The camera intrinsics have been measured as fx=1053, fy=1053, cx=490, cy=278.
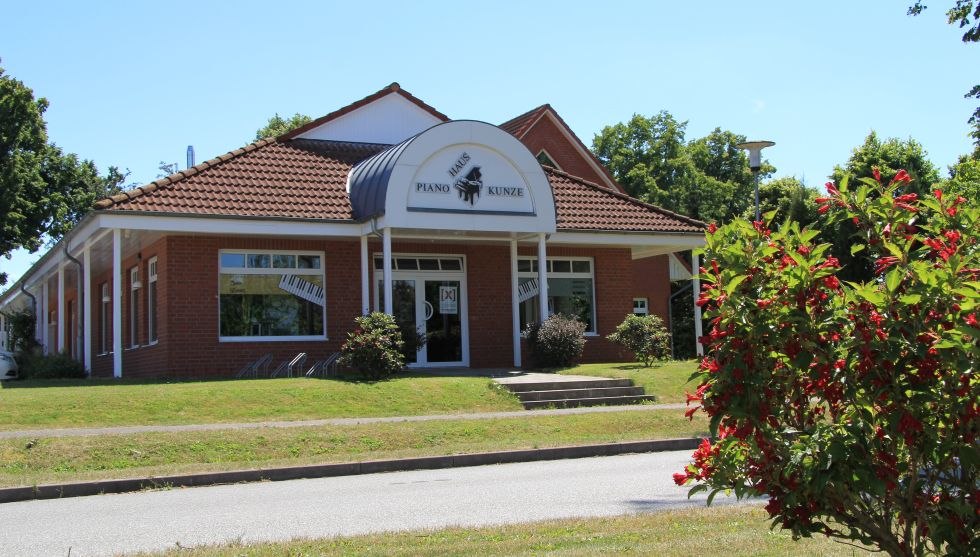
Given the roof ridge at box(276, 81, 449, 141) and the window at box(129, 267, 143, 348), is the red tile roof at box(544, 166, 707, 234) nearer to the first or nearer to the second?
the roof ridge at box(276, 81, 449, 141)

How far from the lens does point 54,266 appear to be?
97.5 feet

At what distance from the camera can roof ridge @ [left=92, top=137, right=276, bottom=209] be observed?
21172 millimetres

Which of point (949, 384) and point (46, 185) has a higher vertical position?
point (46, 185)

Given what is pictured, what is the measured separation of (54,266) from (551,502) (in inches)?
932

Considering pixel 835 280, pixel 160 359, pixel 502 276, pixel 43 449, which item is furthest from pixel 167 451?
pixel 502 276

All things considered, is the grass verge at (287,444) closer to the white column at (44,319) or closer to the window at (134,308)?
the window at (134,308)

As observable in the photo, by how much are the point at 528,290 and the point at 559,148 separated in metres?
11.2

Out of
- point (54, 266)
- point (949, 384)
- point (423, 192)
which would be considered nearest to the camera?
point (949, 384)

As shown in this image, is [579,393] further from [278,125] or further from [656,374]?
[278,125]

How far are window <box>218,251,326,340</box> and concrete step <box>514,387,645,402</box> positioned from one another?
5.85 metres

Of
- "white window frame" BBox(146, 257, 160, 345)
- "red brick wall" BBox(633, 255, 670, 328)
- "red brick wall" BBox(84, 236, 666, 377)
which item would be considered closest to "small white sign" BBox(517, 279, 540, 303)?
"red brick wall" BBox(84, 236, 666, 377)

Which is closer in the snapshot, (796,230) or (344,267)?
(796,230)

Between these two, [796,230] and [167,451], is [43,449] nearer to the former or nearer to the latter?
[167,451]

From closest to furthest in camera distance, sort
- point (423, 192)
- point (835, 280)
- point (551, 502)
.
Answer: point (835, 280) → point (551, 502) → point (423, 192)
